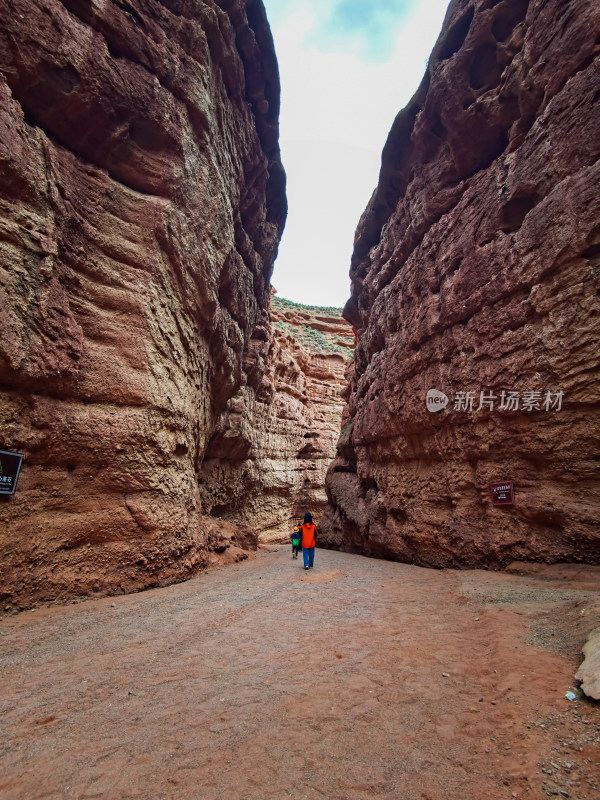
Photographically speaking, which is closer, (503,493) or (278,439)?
(503,493)

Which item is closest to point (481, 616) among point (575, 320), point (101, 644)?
point (101, 644)

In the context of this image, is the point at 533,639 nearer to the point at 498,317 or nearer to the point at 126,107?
the point at 498,317

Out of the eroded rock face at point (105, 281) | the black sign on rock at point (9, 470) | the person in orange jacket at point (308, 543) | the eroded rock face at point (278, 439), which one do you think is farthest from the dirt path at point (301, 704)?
the eroded rock face at point (278, 439)

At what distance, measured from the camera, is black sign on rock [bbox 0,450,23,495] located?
213 inches

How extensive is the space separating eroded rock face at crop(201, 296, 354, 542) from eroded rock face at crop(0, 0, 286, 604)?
6.21 metres

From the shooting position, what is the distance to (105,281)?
23.7ft

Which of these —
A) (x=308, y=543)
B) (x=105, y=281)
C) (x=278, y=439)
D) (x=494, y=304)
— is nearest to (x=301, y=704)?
(x=308, y=543)

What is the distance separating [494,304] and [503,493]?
4.33m

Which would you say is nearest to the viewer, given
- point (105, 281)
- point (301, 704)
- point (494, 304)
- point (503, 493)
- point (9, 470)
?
point (301, 704)

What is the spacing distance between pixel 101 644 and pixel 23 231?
A: 5.93 m

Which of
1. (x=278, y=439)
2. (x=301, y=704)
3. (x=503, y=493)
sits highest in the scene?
(x=278, y=439)

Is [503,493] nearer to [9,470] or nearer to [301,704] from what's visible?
[301,704]

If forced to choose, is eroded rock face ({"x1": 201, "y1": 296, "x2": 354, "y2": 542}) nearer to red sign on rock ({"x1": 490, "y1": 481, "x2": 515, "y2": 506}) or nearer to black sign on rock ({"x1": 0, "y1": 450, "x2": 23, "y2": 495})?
black sign on rock ({"x1": 0, "y1": 450, "x2": 23, "y2": 495})

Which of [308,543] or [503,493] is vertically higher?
[503,493]
